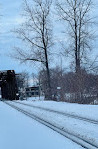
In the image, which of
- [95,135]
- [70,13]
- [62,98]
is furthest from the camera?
[70,13]

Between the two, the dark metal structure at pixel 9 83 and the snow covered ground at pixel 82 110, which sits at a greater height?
the dark metal structure at pixel 9 83

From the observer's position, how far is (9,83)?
134 feet

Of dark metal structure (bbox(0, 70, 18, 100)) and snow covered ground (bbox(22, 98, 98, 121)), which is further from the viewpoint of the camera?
dark metal structure (bbox(0, 70, 18, 100))

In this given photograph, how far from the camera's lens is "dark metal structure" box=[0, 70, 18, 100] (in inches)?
1576

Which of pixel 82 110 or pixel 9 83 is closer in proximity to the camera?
pixel 82 110

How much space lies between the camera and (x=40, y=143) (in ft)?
24.0

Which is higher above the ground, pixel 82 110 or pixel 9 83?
pixel 9 83

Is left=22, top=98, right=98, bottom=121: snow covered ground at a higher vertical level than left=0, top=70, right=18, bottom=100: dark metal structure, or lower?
lower

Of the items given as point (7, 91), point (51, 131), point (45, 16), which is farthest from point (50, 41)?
point (51, 131)

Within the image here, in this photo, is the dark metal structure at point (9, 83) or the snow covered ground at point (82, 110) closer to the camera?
the snow covered ground at point (82, 110)

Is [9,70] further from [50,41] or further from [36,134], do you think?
[36,134]

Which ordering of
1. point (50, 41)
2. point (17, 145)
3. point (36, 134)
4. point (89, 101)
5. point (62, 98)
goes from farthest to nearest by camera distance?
point (50, 41) < point (62, 98) < point (89, 101) < point (36, 134) < point (17, 145)

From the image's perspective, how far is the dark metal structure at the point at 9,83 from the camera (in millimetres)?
40031

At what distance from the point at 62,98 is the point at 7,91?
15.2m
